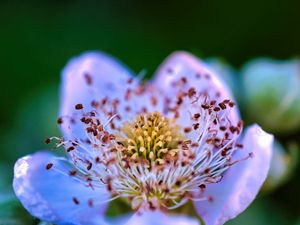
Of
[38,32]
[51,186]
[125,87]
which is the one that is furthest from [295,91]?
[38,32]

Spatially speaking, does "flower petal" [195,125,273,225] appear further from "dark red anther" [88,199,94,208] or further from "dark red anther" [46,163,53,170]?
"dark red anther" [46,163,53,170]

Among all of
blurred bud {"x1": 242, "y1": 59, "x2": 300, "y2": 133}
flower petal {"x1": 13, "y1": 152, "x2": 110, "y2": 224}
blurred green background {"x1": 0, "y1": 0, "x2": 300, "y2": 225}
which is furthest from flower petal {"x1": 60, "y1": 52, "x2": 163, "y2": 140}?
blurred green background {"x1": 0, "y1": 0, "x2": 300, "y2": 225}

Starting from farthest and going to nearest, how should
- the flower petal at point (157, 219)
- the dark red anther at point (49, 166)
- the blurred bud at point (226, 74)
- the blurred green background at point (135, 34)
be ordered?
1. the blurred green background at point (135, 34)
2. the blurred bud at point (226, 74)
3. the dark red anther at point (49, 166)
4. the flower petal at point (157, 219)

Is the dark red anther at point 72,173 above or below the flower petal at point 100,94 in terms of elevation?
below

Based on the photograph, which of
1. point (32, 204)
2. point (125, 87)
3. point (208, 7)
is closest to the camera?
point (32, 204)

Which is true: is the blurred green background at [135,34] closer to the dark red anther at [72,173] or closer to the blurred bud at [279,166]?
the blurred bud at [279,166]

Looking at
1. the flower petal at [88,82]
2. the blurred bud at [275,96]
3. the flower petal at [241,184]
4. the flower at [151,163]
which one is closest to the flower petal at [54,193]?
the flower at [151,163]

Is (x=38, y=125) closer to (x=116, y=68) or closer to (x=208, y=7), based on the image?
(x=116, y=68)
